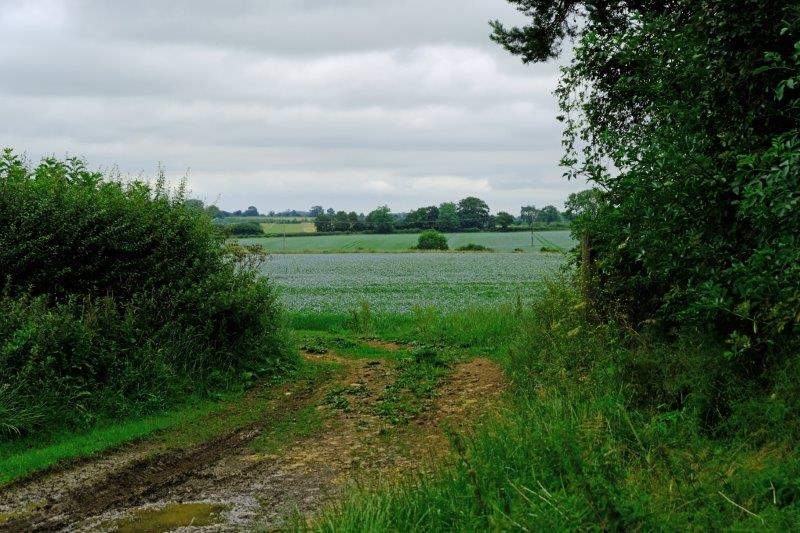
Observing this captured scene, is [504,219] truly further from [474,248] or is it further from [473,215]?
[474,248]

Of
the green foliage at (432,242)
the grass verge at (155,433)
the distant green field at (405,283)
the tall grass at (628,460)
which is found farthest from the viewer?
the green foliage at (432,242)

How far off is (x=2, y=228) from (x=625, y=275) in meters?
9.56

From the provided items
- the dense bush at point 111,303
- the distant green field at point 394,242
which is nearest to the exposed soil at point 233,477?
the dense bush at point 111,303

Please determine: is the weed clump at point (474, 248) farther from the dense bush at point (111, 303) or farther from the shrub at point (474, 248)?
the dense bush at point (111, 303)

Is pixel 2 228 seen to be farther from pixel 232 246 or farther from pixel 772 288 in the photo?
pixel 772 288

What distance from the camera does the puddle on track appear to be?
6145 mm

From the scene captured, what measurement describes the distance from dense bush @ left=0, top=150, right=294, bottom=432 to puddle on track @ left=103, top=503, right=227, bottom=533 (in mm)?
3217

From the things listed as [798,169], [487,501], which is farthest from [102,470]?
[798,169]

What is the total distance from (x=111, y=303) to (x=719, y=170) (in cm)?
867

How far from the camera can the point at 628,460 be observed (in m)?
5.92

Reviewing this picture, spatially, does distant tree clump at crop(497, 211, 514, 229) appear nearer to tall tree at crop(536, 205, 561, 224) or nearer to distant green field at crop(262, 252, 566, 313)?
tall tree at crop(536, 205, 561, 224)

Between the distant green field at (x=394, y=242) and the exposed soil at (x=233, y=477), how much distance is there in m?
61.8

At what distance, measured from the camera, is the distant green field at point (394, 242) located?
244 feet

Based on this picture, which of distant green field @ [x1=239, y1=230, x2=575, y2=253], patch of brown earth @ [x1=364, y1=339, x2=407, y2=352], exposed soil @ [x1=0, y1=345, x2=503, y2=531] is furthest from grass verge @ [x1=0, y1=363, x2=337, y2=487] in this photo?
distant green field @ [x1=239, y1=230, x2=575, y2=253]
